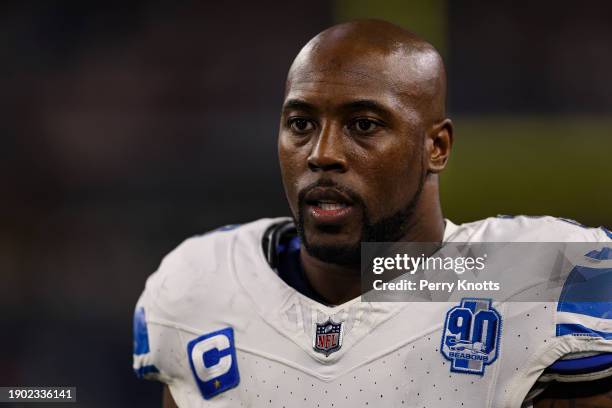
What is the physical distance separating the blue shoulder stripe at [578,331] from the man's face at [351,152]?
0.37m

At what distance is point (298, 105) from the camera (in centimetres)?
158

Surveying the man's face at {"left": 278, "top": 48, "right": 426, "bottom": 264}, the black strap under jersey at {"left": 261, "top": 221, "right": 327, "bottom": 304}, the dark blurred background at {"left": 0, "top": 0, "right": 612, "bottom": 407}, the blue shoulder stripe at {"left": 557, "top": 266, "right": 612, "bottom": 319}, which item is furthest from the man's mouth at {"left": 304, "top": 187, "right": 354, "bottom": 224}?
the dark blurred background at {"left": 0, "top": 0, "right": 612, "bottom": 407}

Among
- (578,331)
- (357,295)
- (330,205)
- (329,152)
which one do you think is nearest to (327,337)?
(357,295)

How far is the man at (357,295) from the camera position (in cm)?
145

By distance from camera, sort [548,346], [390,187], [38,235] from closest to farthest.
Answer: [548,346]
[390,187]
[38,235]

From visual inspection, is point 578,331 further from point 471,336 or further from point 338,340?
point 338,340

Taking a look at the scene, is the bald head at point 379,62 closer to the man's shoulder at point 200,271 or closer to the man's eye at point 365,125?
the man's eye at point 365,125

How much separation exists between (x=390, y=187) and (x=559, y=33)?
7.89 ft

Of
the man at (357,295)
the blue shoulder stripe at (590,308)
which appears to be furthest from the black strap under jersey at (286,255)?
the blue shoulder stripe at (590,308)

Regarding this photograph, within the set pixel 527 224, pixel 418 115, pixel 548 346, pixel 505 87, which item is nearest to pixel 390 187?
pixel 418 115

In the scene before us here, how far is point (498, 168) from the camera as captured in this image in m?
3.34

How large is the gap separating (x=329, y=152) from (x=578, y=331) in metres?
0.54

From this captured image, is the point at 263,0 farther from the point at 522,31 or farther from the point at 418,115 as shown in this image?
the point at 418,115

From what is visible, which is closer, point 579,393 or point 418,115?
point 579,393
